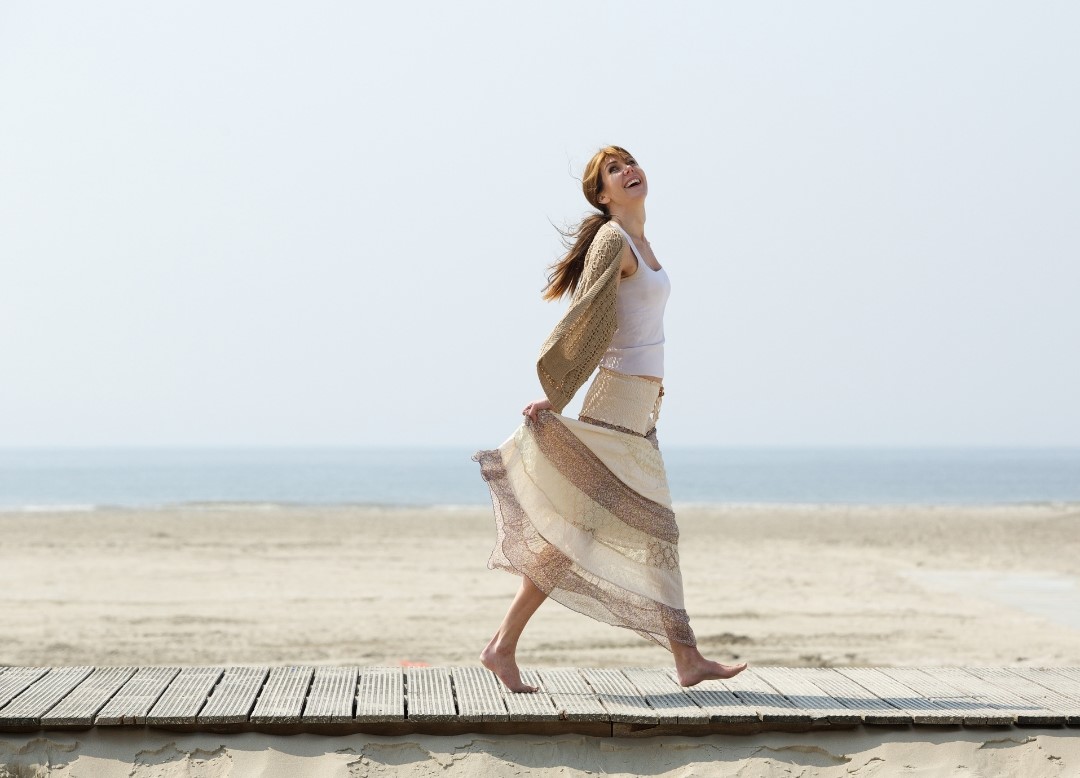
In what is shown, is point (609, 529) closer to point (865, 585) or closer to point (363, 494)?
point (865, 585)

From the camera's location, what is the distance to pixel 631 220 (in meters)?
4.36

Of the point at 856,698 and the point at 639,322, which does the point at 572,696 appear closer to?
the point at 856,698

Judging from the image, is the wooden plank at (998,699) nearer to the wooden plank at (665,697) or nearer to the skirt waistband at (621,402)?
Result: the wooden plank at (665,697)

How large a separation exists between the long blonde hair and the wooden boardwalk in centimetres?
153

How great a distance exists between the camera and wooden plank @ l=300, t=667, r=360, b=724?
382 cm

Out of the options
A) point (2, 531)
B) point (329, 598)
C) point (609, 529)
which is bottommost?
point (2, 531)

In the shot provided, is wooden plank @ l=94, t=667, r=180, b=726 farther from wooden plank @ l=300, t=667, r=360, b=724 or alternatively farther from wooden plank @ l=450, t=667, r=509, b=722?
wooden plank @ l=450, t=667, r=509, b=722

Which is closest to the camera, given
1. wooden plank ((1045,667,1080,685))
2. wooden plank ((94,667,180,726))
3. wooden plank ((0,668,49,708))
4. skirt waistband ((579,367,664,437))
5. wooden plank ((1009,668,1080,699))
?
wooden plank ((94,667,180,726))

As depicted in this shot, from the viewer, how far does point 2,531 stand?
19.7 metres

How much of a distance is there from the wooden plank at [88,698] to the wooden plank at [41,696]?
0.03m

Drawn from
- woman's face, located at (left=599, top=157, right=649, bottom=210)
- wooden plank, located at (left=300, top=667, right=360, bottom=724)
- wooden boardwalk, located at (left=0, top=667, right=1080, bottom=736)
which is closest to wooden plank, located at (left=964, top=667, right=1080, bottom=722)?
wooden boardwalk, located at (left=0, top=667, right=1080, bottom=736)

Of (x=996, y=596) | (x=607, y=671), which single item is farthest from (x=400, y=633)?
(x=996, y=596)

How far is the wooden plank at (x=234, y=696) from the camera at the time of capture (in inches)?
150

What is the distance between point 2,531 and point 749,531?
13096mm
